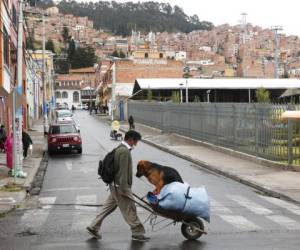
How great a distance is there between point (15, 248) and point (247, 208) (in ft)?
19.2

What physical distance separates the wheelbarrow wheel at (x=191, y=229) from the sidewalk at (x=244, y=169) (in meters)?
5.55

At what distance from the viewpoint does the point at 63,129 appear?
110ft

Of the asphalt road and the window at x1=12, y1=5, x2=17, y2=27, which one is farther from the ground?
the window at x1=12, y1=5, x2=17, y2=27

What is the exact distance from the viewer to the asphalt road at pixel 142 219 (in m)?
9.91

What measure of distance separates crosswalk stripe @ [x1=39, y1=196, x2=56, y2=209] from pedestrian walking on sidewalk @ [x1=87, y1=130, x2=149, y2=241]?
445 centimetres

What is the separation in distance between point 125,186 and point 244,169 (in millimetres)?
12524

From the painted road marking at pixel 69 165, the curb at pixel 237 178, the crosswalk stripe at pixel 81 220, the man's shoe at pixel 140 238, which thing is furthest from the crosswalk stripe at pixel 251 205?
the painted road marking at pixel 69 165

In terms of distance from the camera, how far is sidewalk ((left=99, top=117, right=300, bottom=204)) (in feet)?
55.9

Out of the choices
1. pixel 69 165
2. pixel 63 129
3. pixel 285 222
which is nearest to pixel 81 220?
pixel 285 222

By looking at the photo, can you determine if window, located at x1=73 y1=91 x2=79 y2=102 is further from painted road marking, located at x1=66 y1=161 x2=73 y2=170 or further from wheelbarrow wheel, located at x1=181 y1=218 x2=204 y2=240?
wheelbarrow wheel, located at x1=181 y1=218 x2=204 y2=240

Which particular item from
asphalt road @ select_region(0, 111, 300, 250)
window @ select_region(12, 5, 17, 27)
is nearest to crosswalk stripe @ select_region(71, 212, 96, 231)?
asphalt road @ select_region(0, 111, 300, 250)

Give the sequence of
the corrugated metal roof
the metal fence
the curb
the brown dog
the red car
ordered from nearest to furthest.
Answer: the brown dog → the curb → the metal fence → the red car → the corrugated metal roof

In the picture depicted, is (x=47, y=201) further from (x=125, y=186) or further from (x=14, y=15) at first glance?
(x=14, y=15)

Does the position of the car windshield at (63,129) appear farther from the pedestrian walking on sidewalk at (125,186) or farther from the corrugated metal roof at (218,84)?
the corrugated metal roof at (218,84)
